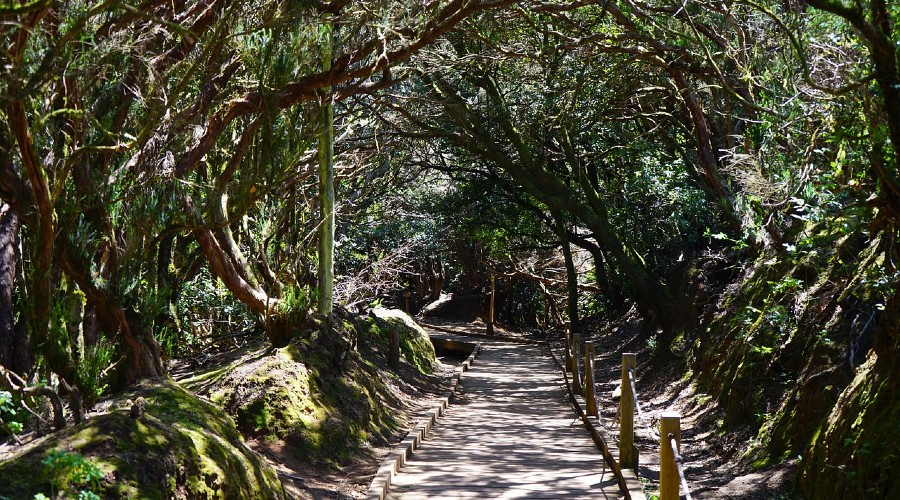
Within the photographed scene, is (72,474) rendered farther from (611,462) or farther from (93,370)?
(611,462)

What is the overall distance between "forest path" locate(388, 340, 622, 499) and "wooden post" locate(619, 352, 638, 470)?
0.80 feet

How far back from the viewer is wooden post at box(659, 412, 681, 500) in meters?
5.60

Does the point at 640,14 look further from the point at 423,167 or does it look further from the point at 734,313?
the point at 423,167

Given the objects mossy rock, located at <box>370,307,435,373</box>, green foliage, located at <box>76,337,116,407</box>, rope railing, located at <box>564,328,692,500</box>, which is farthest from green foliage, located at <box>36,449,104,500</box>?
mossy rock, located at <box>370,307,435,373</box>

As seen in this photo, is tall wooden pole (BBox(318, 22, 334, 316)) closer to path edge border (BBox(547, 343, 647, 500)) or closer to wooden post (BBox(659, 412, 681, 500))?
path edge border (BBox(547, 343, 647, 500))

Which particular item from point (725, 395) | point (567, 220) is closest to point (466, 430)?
point (725, 395)

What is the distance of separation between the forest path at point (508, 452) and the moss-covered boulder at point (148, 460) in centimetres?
224

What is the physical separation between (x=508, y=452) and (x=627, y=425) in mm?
2168

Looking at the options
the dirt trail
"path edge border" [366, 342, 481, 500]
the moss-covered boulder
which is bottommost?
the dirt trail

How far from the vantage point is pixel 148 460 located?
4.93 metres

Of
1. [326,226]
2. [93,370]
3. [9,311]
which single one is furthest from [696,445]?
[9,311]

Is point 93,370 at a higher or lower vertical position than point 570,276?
lower

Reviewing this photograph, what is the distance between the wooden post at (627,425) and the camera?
27.4 feet

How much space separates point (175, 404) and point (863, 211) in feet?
16.9
